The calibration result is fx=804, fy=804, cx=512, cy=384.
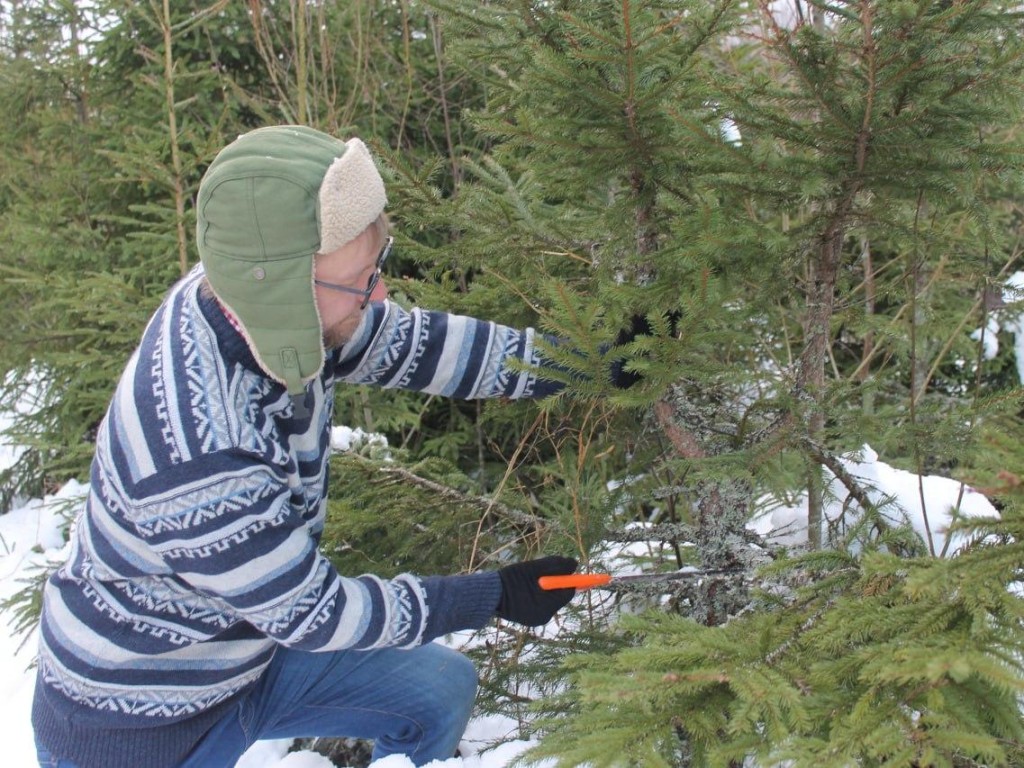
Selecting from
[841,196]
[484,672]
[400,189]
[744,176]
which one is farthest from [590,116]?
[484,672]

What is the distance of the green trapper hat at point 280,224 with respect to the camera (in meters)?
1.47

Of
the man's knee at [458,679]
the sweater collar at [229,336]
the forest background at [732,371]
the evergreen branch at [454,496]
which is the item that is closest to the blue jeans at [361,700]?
the man's knee at [458,679]

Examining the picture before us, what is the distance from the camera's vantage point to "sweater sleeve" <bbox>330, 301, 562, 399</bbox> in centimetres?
214

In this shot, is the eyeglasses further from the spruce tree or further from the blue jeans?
the blue jeans

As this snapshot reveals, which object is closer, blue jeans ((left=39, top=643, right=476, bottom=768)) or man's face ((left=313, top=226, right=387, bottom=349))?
man's face ((left=313, top=226, right=387, bottom=349))

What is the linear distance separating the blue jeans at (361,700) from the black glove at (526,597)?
0.40 metres

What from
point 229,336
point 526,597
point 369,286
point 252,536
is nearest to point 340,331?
point 369,286

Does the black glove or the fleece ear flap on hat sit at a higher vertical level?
the fleece ear flap on hat

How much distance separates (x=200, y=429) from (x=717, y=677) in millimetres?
1009

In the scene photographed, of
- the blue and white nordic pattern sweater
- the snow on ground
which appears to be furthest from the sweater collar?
the snow on ground

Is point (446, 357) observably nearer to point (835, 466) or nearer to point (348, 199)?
point (348, 199)

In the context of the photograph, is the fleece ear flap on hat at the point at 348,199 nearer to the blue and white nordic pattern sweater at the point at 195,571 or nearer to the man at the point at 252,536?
the man at the point at 252,536

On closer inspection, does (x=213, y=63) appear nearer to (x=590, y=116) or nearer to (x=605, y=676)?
(x=590, y=116)

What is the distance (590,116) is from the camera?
1.83 meters
